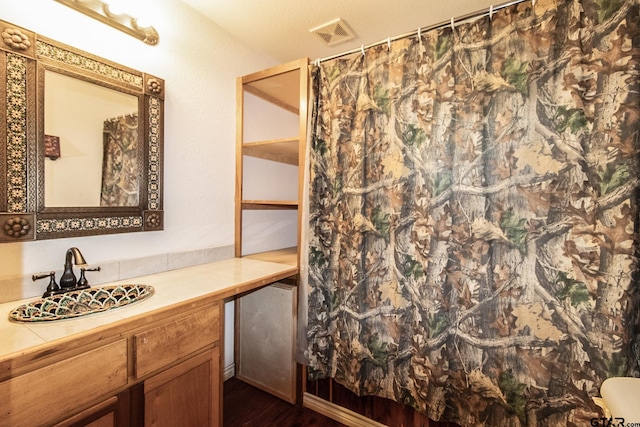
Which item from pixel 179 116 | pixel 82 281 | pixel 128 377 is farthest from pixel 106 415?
pixel 179 116

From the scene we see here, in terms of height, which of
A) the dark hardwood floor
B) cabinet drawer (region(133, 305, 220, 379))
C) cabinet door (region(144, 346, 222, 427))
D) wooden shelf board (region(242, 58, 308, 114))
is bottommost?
the dark hardwood floor

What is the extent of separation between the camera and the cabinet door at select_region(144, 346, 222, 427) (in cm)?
106

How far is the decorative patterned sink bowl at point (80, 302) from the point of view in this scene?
996 mm

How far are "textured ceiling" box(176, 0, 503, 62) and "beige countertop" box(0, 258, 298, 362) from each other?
4.93 ft

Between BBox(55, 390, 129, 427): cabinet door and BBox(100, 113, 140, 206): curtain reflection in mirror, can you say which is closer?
BBox(55, 390, 129, 427): cabinet door

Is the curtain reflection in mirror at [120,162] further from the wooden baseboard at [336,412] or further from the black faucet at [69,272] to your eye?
the wooden baseboard at [336,412]

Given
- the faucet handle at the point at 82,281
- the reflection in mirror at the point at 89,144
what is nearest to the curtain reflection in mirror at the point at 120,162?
the reflection in mirror at the point at 89,144

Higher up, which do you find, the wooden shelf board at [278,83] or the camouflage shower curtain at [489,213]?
the wooden shelf board at [278,83]

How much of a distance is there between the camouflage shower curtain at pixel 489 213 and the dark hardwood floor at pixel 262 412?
310 millimetres

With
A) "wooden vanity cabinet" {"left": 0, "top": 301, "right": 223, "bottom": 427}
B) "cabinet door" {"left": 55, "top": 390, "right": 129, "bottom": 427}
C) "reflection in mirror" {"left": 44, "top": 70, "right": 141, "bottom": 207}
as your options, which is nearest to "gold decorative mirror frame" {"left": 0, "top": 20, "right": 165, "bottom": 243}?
"reflection in mirror" {"left": 44, "top": 70, "right": 141, "bottom": 207}

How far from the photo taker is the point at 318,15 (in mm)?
1695

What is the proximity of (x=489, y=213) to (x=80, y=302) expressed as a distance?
178 cm

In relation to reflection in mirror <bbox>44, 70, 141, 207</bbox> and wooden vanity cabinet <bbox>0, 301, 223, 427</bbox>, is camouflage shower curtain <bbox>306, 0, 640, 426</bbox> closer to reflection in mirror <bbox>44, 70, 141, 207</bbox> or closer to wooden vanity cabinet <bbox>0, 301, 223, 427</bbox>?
wooden vanity cabinet <bbox>0, 301, 223, 427</bbox>

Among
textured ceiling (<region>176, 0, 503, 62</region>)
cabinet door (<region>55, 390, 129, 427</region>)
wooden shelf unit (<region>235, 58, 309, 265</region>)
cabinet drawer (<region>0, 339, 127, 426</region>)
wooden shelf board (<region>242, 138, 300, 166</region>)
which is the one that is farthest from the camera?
wooden shelf board (<region>242, 138, 300, 166</region>)
